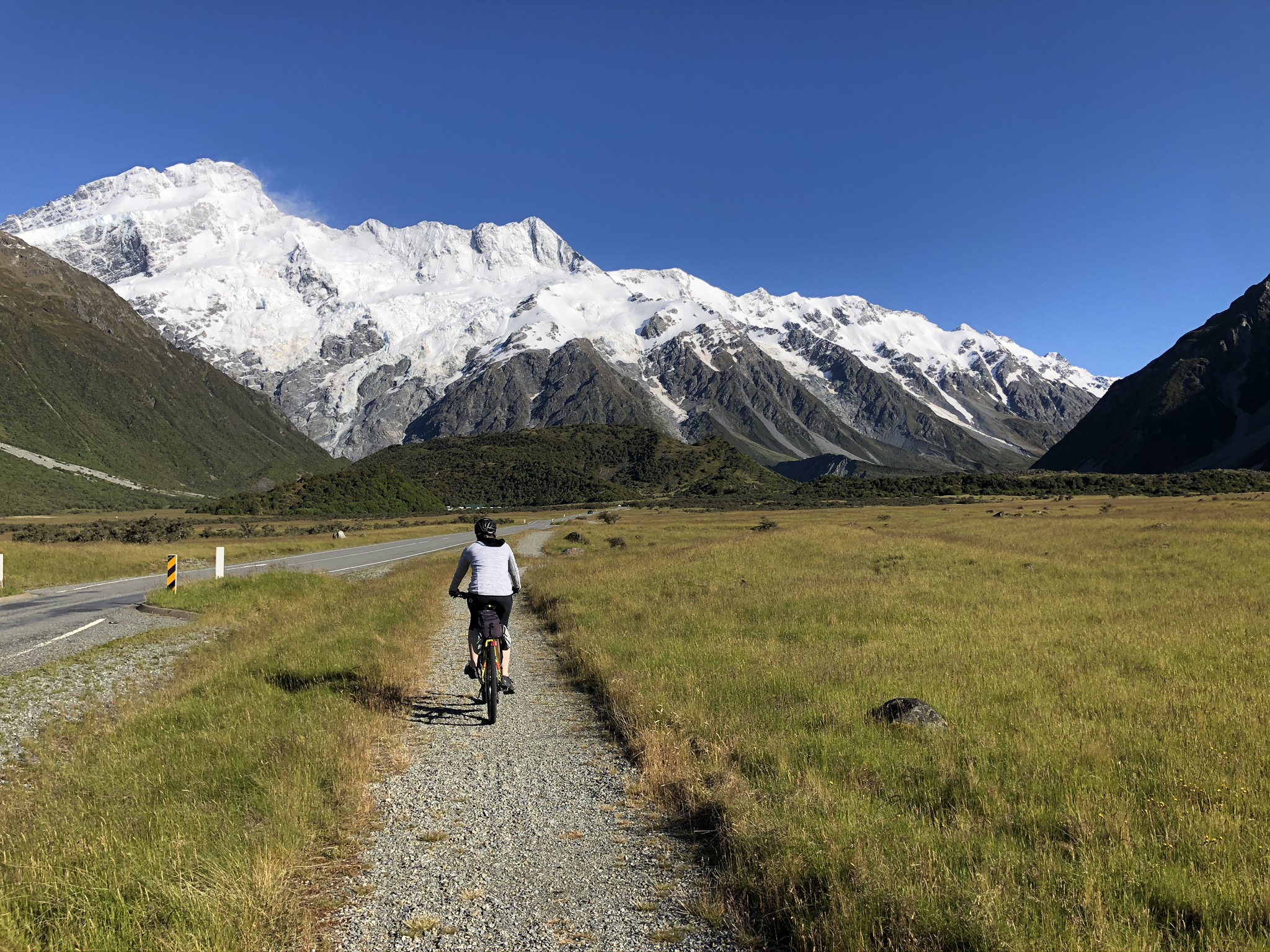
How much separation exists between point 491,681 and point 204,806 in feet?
15.0

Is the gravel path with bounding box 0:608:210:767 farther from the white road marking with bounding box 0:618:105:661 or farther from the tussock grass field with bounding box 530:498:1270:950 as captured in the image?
the tussock grass field with bounding box 530:498:1270:950

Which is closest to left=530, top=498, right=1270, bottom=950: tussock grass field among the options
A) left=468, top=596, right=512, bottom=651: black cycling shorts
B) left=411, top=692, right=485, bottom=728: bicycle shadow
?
left=468, top=596, right=512, bottom=651: black cycling shorts

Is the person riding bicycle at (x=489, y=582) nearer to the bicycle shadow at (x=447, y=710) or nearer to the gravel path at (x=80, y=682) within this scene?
the bicycle shadow at (x=447, y=710)

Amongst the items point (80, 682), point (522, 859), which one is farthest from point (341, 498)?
point (522, 859)

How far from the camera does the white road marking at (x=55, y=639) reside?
14.9 m

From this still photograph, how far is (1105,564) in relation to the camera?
26672 mm

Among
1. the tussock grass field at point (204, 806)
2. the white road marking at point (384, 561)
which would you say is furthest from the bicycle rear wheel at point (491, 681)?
the white road marking at point (384, 561)

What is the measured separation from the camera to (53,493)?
173125mm

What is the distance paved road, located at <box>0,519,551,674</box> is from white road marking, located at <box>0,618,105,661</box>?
0.5 inches

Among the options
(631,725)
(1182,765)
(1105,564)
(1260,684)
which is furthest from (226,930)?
(1105,564)

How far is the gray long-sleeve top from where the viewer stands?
38.4 ft

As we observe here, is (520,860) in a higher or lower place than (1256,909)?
lower

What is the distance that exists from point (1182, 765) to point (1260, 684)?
4869 mm

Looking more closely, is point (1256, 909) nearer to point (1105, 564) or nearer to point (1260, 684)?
point (1260, 684)
